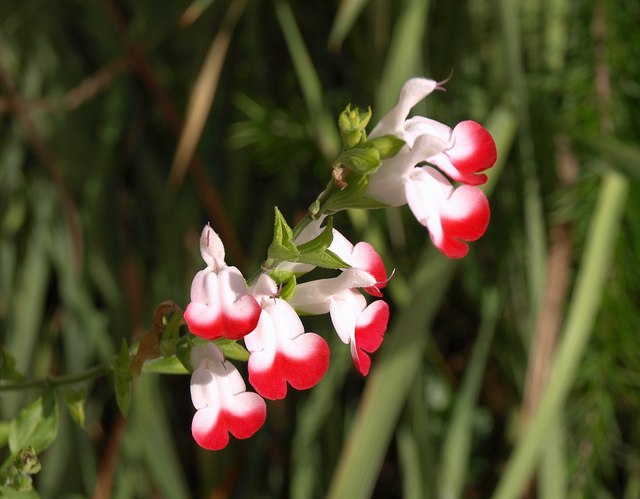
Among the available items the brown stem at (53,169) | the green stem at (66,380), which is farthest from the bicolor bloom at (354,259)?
the brown stem at (53,169)

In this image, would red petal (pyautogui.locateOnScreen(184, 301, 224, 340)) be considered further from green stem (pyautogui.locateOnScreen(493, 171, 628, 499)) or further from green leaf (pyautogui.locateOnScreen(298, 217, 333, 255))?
green stem (pyautogui.locateOnScreen(493, 171, 628, 499))

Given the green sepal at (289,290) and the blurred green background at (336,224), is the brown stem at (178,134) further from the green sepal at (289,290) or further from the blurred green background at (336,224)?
the green sepal at (289,290)

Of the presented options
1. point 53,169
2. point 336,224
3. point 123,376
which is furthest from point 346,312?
point 53,169

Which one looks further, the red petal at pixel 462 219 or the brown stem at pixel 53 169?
the brown stem at pixel 53 169

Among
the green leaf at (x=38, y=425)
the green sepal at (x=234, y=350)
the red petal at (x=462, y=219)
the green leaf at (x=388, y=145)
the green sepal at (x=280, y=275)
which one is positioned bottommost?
the green leaf at (x=38, y=425)

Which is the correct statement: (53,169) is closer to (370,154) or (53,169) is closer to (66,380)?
(66,380)

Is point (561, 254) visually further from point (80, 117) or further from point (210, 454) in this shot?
point (80, 117)

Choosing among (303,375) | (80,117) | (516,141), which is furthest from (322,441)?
(303,375)
